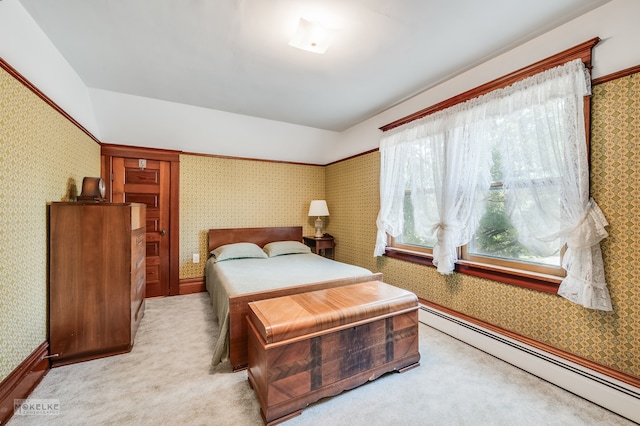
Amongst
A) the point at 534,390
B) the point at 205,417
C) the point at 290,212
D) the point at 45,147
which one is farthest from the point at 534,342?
the point at 45,147

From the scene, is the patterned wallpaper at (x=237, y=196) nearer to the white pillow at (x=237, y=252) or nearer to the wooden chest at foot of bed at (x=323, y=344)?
the white pillow at (x=237, y=252)

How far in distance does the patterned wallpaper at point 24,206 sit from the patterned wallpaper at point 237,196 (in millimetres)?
1638

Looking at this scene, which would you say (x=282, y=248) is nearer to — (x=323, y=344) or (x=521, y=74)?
(x=323, y=344)

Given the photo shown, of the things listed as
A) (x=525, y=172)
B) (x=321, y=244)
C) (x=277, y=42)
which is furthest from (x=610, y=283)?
(x=321, y=244)

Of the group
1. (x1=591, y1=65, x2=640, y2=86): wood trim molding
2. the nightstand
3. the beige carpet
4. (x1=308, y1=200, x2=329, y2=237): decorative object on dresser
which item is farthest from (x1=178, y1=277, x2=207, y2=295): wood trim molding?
(x1=591, y1=65, x2=640, y2=86): wood trim molding

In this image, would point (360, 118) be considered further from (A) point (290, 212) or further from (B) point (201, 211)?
(B) point (201, 211)

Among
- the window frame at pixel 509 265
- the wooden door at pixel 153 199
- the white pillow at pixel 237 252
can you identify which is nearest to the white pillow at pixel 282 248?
the white pillow at pixel 237 252

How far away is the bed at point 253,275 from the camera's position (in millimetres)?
2018

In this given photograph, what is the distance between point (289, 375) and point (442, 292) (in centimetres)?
185

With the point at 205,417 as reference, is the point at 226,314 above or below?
above

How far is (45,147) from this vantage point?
78.7 inches

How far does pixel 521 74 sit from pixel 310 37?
1.66 metres

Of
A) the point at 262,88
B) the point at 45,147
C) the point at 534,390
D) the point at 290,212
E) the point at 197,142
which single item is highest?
the point at 262,88

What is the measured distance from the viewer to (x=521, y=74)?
203cm
